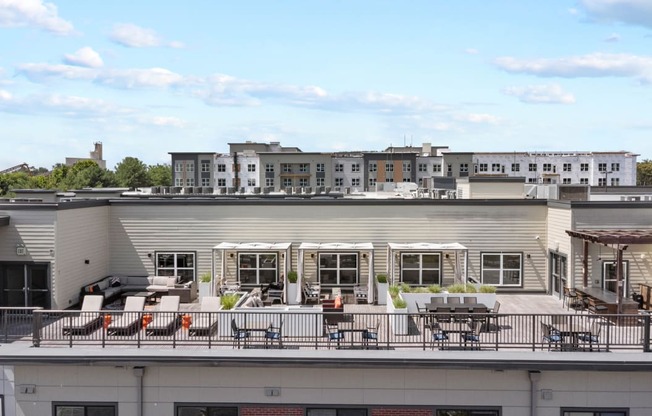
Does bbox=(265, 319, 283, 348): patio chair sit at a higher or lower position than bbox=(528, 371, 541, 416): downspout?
higher

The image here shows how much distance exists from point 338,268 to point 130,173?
8836 centimetres

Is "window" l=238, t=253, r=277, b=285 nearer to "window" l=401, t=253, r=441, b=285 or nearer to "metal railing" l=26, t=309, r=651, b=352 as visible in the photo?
"window" l=401, t=253, r=441, b=285

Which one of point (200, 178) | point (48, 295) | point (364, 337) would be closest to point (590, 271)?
point (364, 337)

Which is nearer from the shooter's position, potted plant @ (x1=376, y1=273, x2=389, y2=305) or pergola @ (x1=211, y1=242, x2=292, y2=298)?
potted plant @ (x1=376, y1=273, x2=389, y2=305)

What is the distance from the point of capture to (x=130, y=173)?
105 meters

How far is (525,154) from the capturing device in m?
88.6

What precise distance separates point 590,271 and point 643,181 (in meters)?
110

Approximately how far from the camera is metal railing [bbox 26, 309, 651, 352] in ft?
47.5

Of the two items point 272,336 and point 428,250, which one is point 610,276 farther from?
point 272,336

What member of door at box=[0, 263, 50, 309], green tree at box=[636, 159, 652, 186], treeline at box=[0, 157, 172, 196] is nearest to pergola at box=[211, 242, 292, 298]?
door at box=[0, 263, 50, 309]

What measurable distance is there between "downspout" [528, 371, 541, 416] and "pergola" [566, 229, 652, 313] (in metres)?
5.22

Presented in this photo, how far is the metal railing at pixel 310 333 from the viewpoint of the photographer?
1448 cm

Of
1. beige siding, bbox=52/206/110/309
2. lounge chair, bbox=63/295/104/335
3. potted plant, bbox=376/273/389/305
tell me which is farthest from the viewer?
potted plant, bbox=376/273/389/305

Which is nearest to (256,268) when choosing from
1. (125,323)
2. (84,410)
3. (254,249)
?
(254,249)
